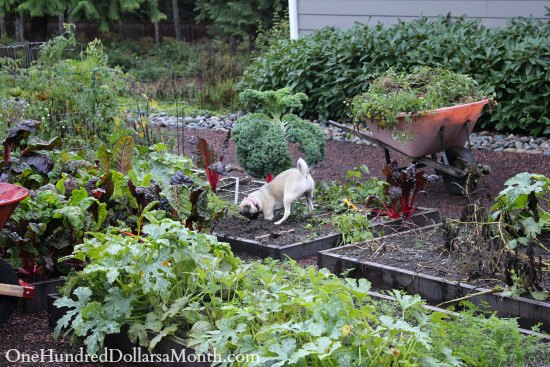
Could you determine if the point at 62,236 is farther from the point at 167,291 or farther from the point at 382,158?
the point at 382,158

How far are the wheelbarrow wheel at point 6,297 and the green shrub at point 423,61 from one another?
228 inches

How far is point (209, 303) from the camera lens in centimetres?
444

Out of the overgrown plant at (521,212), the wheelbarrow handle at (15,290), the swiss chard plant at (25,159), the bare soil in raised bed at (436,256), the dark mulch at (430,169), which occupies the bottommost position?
the dark mulch at (430,169)

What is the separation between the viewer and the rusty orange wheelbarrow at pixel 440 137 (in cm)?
770

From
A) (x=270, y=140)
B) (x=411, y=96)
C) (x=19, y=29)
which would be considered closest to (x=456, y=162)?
(x=411, y=96)

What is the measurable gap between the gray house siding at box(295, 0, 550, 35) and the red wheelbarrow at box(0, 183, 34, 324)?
30.3 ft

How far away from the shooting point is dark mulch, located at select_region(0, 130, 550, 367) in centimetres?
484

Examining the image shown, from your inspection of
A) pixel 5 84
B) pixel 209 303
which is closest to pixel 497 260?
pixel 209 303

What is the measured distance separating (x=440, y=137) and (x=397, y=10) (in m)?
6.29

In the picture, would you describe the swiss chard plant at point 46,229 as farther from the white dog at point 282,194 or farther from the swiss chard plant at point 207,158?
the swiss chard plant at point 207,158

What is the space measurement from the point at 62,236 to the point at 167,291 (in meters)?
1.26

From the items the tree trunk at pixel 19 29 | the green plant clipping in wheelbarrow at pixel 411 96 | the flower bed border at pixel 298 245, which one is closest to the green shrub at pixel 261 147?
the flower bed border at pixel 298 245

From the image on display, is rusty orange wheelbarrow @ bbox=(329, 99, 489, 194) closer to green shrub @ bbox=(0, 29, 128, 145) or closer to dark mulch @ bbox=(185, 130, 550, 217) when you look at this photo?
dark mulch @ bbox=(185, 130, 550, 217)

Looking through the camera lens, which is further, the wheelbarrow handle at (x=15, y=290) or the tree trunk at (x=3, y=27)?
the tree trunk at (x=3, y=27)
